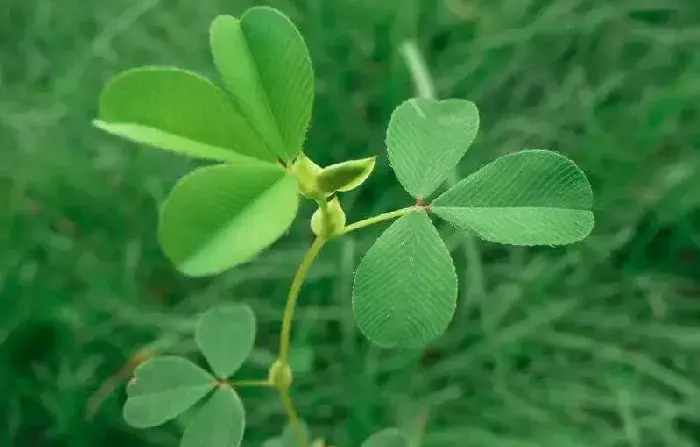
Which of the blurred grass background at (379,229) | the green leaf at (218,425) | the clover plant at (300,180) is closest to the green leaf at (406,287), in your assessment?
the clover plant at (300,180)

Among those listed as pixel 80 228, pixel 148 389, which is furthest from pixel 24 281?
pixel 148 389

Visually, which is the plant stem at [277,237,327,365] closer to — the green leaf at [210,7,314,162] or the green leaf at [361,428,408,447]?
the green leaf at [210,7,314,162]

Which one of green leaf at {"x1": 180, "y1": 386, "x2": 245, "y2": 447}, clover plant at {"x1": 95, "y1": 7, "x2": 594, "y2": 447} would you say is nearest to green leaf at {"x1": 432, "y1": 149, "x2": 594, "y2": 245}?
clover plant at {"x1": 95, "y1": 7, "x2": 594, "y2": 447}

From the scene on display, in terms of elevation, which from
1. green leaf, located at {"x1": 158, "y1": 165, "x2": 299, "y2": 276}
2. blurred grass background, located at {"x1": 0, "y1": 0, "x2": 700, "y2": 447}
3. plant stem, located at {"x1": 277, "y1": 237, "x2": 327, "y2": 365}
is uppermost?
green leaf, located at {"x1": 158, "y1": 165, "x2": 299, "y2": 276}

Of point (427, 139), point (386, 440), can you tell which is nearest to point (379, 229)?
point (386, 440)

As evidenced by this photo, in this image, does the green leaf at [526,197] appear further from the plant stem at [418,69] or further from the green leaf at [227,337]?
the plant stem at [418,69]

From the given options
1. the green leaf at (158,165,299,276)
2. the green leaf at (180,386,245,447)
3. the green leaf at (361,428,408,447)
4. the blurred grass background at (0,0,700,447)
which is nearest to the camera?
the green leaf at (158,165,299,276)

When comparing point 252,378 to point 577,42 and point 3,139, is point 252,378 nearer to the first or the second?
point 3,139
